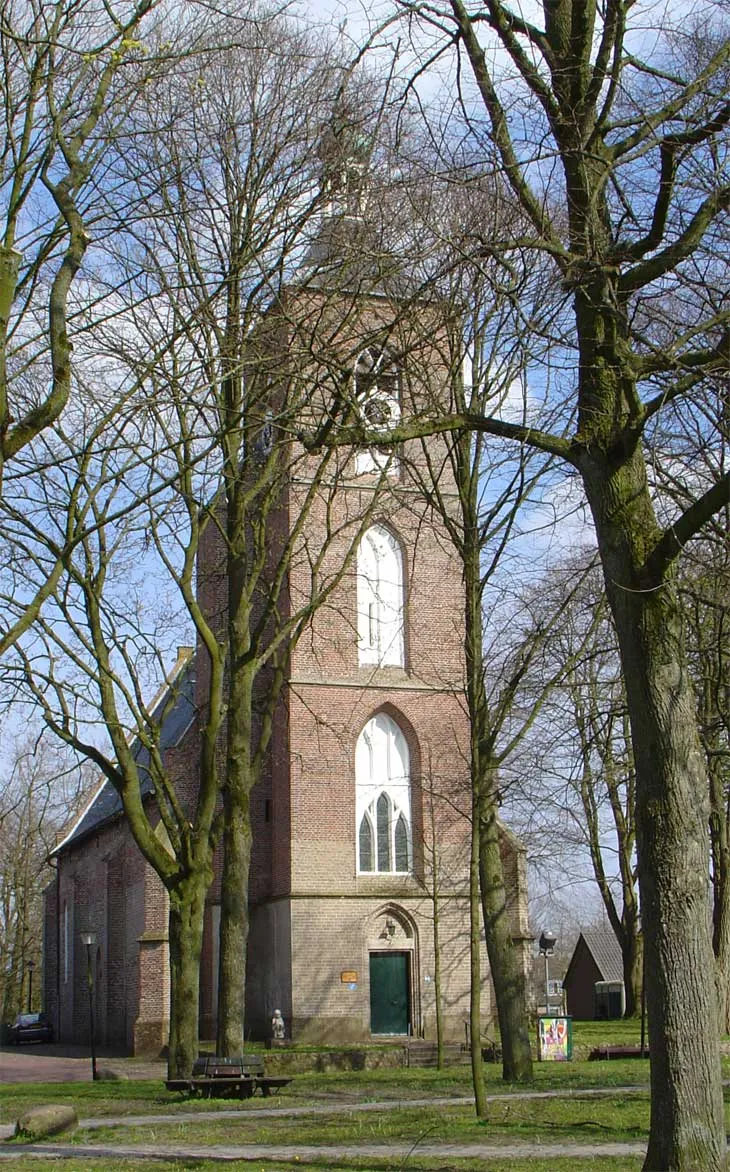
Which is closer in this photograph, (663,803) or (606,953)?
(663,803)

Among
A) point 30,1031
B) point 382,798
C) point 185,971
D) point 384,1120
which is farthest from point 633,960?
point 384,1120

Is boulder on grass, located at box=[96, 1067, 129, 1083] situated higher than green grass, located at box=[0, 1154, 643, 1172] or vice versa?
green grass, located at box=[0, 1154, 643, 1172]

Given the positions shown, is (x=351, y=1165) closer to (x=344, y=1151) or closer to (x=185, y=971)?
(x=344, y=1151)

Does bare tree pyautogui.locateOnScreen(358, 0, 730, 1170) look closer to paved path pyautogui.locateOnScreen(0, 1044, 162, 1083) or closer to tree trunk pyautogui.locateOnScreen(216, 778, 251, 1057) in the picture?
tree trunk pyautogui.locateOnScreen(216, 778, 251, 1057)

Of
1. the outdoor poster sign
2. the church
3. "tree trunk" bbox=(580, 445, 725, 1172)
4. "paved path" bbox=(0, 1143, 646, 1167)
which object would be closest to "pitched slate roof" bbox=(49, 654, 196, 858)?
the church

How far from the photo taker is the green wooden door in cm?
3122

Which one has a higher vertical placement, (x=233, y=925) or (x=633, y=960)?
(x=233, y=925)

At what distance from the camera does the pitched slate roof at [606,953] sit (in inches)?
2432

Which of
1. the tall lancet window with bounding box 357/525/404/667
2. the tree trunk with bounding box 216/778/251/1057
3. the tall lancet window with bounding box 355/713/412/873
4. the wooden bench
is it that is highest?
the tall lancet window with bounding box 357/525/404/667

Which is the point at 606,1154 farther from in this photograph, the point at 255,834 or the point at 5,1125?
the point at 255,834

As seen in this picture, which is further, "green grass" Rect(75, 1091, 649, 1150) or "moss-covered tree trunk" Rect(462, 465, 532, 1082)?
"moss-covered tree trunk" Rect(462, 465, 532, 1082)

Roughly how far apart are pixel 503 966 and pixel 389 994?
42.1 ft

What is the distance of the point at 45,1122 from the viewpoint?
542 inches

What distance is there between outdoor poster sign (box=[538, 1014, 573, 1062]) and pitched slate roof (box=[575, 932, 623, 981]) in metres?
37.1
